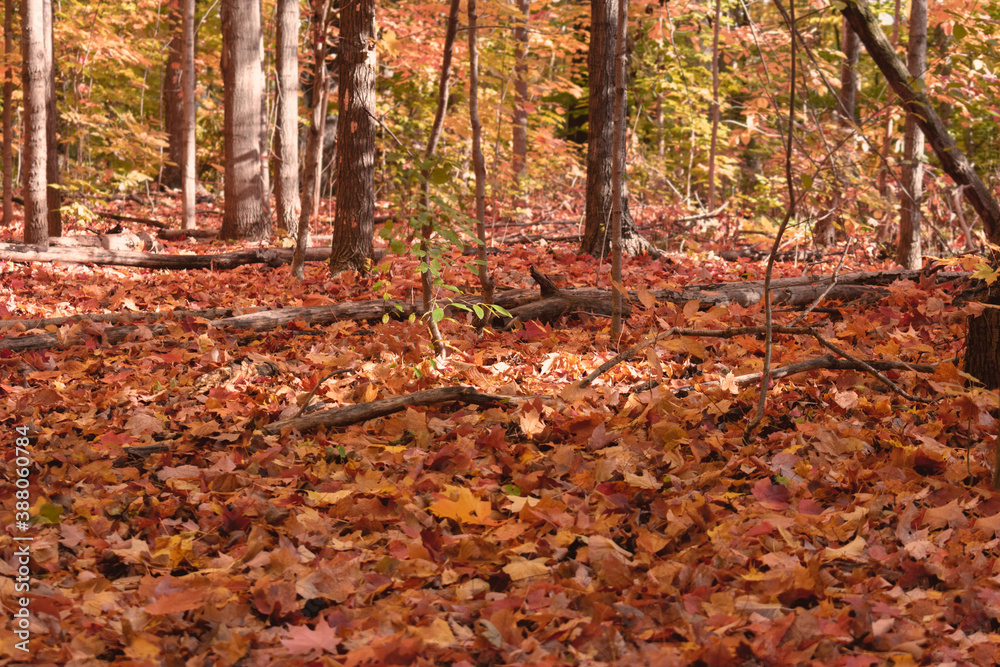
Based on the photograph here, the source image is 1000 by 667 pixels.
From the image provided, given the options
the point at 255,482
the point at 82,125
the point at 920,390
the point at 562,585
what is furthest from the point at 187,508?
the point at 82,125

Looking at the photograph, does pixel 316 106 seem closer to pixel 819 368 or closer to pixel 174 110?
pixel 819 368

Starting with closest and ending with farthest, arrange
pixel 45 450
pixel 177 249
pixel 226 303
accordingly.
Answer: pixel 45 450, pixel 226 303, pixel 177 249

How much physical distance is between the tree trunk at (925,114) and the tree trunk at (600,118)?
276 centimetres

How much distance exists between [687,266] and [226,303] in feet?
12.8

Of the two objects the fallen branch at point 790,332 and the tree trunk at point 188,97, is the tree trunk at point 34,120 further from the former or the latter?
the fallen branch at point 790,332

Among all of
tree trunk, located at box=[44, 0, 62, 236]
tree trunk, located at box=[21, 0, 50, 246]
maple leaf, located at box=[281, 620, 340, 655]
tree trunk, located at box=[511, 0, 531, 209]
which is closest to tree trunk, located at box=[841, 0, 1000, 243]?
maple leaf, located at box=[281, 620, 340, 655]

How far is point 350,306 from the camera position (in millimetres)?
4996

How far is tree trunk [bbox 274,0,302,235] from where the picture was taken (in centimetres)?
943

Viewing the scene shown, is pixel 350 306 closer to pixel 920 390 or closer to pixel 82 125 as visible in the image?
pixel 920 390

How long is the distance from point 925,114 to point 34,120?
25.2ft

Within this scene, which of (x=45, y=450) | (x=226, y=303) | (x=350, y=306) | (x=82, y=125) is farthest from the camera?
(x=82, y=125)

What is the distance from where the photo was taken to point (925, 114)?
386cm

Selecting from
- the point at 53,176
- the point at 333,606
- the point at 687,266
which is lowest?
the point at 333,606

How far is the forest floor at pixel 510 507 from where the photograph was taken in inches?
74.0
